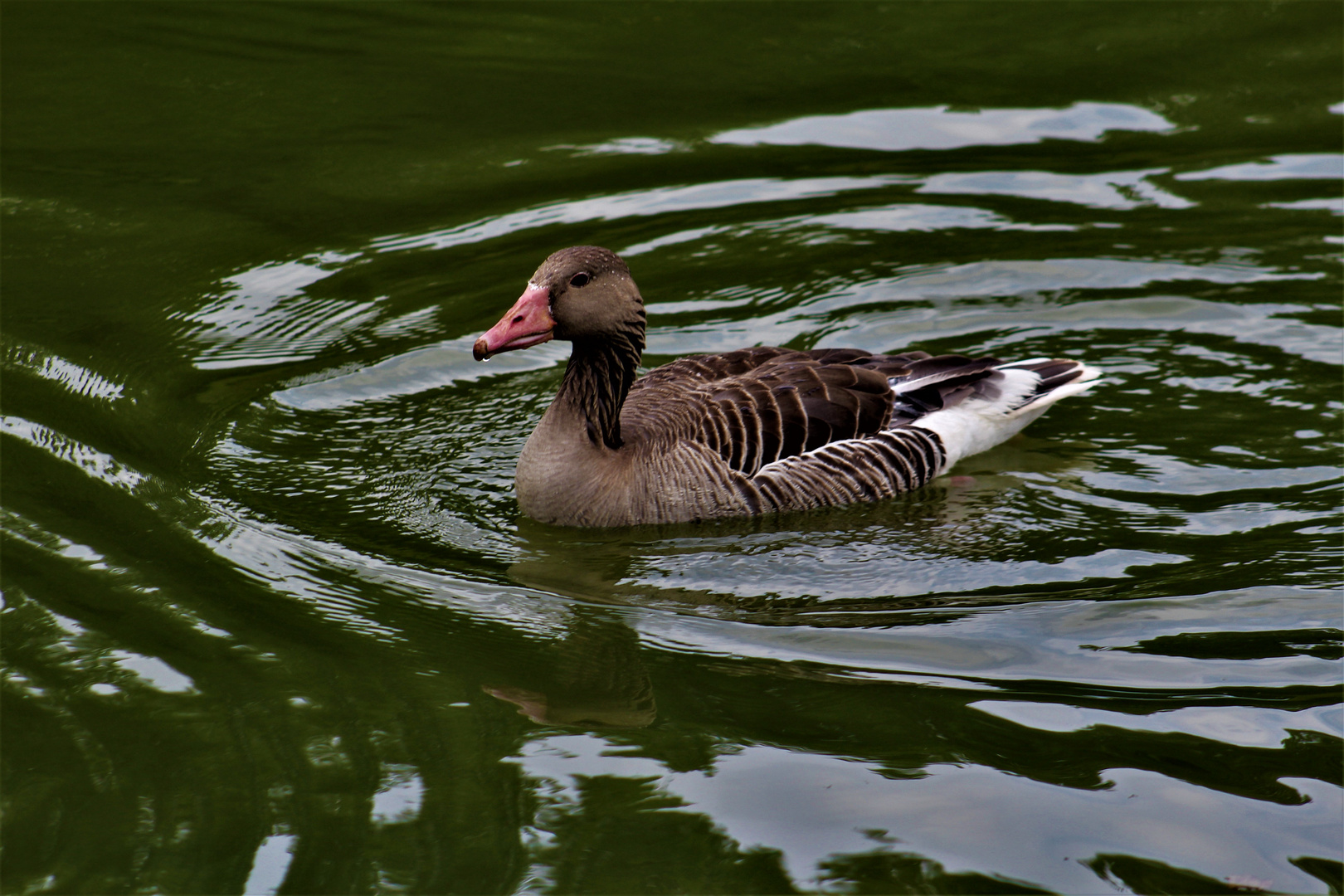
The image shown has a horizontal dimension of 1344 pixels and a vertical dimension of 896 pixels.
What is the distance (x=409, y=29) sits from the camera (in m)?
14.6

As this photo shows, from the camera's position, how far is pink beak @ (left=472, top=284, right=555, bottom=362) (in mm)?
7383

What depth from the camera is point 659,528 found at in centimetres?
789

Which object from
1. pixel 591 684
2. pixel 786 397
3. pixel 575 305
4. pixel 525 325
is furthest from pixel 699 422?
pixel 591 684

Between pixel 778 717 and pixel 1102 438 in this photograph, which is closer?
pixel 778 717

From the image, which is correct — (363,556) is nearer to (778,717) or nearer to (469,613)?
(469,613)

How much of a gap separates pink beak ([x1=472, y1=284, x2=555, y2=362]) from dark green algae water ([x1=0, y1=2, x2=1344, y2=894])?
1.08 meters

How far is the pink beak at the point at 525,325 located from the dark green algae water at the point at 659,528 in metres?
1.08

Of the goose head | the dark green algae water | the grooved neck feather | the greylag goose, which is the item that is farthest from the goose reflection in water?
the goose head

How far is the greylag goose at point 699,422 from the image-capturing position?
7789mm

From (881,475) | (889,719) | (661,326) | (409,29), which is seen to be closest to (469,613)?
(889,719)

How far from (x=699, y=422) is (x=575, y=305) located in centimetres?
102

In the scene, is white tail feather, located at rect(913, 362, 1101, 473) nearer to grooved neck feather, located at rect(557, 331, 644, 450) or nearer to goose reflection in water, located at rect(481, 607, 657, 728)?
grooved neck feather, located at rect(557, 331, 644, 450)

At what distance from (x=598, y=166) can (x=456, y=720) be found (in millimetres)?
7543

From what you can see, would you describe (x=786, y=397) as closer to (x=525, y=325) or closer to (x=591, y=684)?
(x=525, y=325)
